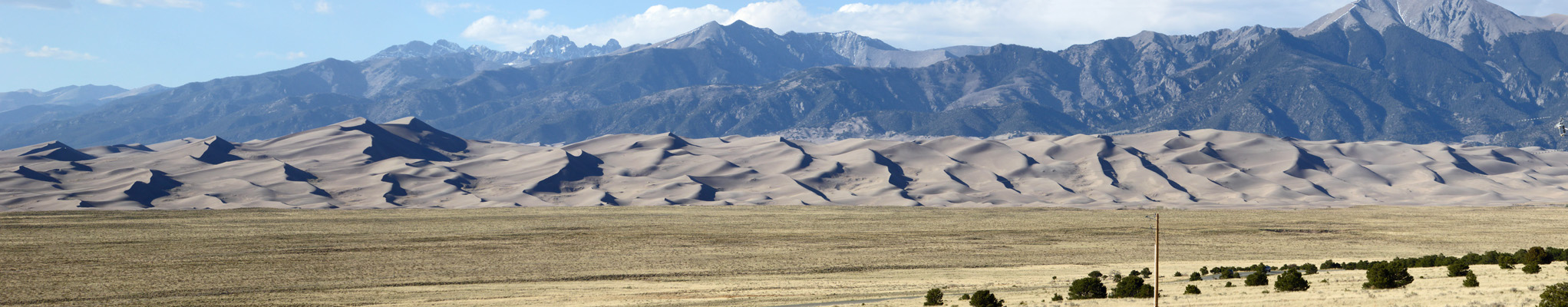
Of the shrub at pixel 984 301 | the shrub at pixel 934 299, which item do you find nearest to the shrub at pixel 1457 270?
the shrub at pixel 984 301

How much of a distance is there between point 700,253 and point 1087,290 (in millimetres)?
39533

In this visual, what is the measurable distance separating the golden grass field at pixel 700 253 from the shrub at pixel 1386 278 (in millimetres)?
908

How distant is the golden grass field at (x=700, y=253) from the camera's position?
180 ft

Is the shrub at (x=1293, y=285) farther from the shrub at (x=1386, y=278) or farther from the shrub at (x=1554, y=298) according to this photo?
the shrub at (x=1554, y=298)

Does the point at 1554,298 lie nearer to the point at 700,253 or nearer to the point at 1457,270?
the point at 1457,270

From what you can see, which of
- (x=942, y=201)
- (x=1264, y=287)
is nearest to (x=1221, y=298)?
(x=1264, y=287)

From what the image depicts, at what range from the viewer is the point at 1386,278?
43688mm

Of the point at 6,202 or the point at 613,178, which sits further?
the point at 613,178

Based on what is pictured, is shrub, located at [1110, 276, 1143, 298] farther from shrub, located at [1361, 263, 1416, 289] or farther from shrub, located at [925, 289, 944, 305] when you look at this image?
shrub, located at [1361, 263, 1416, 289]

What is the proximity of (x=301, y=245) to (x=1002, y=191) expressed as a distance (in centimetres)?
12629

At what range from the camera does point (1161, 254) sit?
79938mm

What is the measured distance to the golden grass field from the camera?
180ft

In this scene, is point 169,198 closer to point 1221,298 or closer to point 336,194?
point 336,194

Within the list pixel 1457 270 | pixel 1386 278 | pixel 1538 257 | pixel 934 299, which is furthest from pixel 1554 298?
pixel 1538 257
